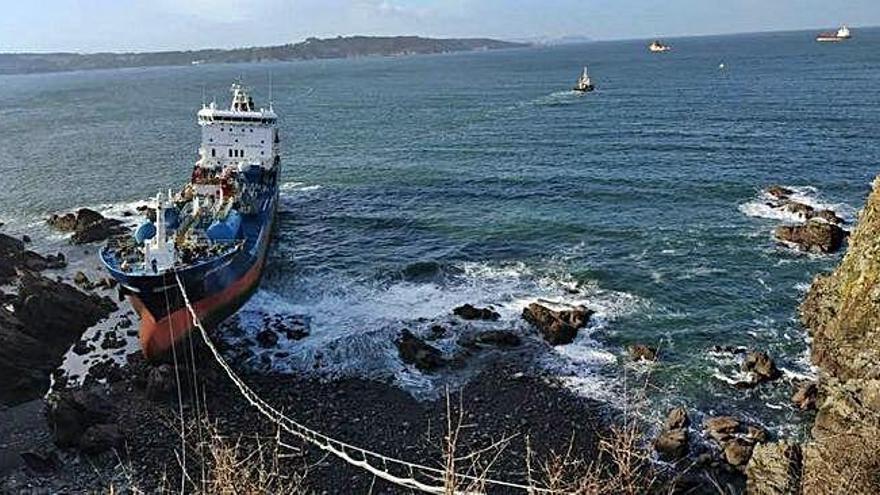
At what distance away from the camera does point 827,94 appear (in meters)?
89.4

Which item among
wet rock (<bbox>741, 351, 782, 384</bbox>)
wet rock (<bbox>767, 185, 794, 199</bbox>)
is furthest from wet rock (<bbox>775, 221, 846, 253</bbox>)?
wet rock (<bbox>741, 351, 782, 384</bbox>)

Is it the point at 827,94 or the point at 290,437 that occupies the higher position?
the point at 827,94

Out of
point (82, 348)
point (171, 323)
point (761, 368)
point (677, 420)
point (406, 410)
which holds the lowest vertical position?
point (406, 410)

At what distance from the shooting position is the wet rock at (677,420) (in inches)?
966

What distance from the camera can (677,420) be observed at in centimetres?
2459

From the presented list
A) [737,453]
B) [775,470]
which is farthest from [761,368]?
[775,470]

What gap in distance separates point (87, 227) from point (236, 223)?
16.2m

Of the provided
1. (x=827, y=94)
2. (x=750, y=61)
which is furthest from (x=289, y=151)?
(x=750, y=61)

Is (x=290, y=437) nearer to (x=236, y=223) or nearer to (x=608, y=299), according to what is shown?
(x=236, y=223)

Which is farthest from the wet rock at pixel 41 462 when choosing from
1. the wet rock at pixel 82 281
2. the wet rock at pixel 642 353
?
the wet rock at pixel 642 353

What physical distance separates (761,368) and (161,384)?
22482 mm

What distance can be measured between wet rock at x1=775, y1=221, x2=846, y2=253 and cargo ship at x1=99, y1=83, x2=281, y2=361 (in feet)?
94.9

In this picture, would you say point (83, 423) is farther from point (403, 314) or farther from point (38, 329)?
point (403, 314)

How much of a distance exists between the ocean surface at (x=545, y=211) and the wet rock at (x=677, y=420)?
173 cm
